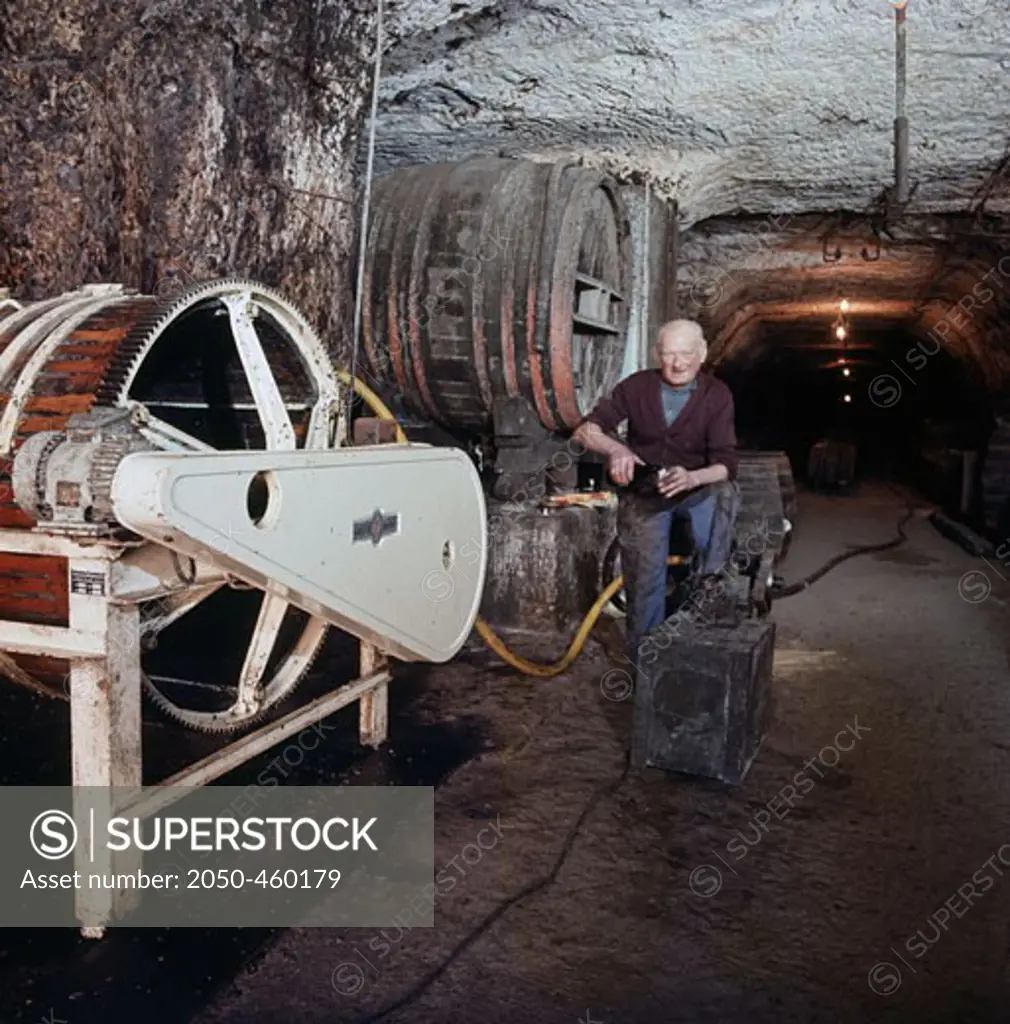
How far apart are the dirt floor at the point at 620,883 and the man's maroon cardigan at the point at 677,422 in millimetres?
990

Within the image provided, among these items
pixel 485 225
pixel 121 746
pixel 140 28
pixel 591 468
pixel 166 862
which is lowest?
pixel 166 862

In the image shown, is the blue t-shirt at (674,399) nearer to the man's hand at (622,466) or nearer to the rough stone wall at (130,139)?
the man's hand at (622,466)

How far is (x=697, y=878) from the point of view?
246cm

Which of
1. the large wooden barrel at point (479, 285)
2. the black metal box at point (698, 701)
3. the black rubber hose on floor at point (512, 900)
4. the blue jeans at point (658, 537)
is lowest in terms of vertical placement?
the black rubber hose on floor at point (512, 900)

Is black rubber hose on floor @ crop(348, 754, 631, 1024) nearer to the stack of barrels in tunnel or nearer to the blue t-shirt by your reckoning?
the blue t-shirt

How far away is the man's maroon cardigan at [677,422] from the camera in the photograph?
375 cm

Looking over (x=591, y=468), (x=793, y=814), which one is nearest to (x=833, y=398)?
(x=591, y=468)

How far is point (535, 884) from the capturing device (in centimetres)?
241

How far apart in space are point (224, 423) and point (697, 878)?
2.04 meters

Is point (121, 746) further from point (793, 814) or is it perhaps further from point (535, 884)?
point (793, 814)

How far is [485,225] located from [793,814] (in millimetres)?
2948

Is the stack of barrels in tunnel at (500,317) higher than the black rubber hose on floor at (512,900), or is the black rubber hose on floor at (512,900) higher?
the stack of barrels in tunnel at (500,317)

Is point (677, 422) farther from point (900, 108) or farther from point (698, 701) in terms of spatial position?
point (900, 108)

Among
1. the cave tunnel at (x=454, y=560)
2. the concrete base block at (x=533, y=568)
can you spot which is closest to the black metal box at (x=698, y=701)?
the cave tunnel at (x=454, y=560)
